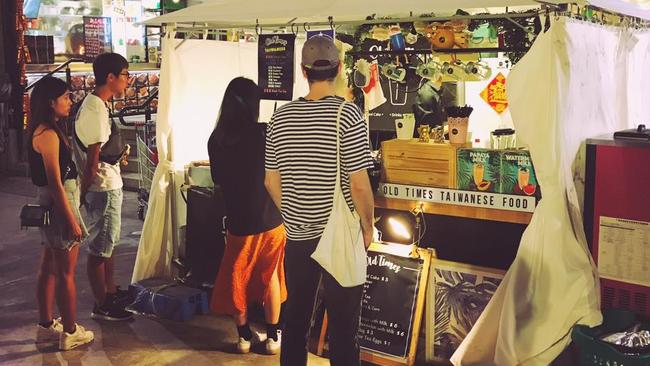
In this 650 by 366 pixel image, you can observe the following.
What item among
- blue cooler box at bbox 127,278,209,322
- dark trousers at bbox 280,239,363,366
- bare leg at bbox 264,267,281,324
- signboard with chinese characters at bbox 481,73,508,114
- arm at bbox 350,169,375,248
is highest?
signboard with chinese characters at bbox 481,73,508,114

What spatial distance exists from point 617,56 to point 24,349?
4.82 metres

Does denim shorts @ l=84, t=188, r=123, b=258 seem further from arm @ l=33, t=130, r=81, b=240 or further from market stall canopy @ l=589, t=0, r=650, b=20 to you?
market stall canopy @ l=589, t=0, r=650, b=20

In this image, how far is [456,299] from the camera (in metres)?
4.65

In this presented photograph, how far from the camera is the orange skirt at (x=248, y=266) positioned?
197 inches

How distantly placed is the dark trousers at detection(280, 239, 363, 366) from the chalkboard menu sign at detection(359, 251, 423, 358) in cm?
95

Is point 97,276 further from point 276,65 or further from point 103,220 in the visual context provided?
point 276,65

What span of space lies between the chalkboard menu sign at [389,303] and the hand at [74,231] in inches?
81.5

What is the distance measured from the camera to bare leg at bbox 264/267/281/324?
506cm

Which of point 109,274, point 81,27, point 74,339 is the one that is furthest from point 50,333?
point 81,27

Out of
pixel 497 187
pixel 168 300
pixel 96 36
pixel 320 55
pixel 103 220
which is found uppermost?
pixel 96 36

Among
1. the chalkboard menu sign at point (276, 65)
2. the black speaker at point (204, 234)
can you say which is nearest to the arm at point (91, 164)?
the black speaker at point (204, 234)

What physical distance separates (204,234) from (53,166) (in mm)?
1614

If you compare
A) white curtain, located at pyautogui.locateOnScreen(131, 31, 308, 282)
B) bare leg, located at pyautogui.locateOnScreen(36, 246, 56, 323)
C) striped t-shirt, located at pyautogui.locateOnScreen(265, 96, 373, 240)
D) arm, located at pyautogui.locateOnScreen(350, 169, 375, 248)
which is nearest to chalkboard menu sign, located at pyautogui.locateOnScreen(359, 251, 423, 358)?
arm, located at pyautogui.locateOnScreen(350, 169, 375, 248)

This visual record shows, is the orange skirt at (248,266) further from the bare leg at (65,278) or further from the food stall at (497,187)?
the bare leg at (65,278)
